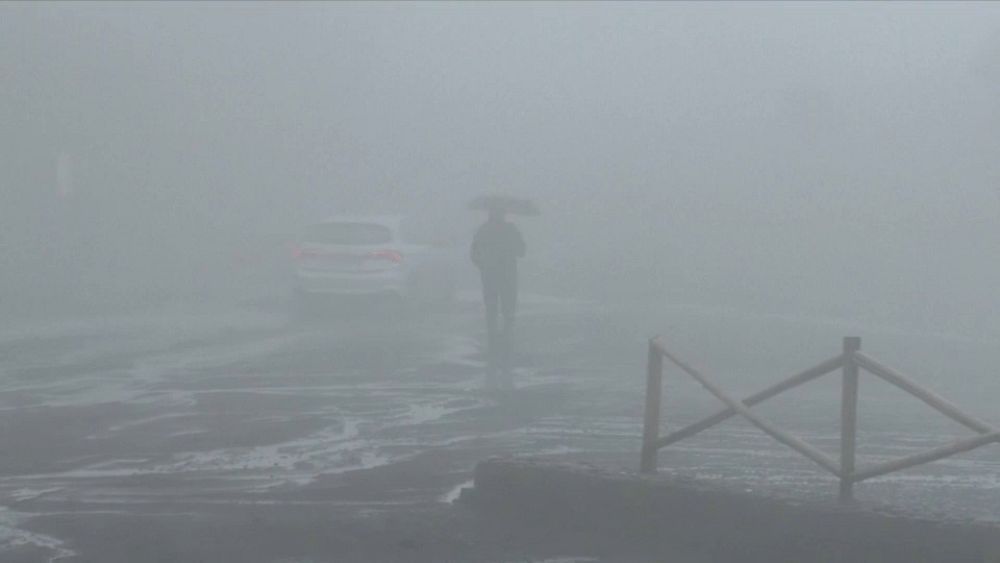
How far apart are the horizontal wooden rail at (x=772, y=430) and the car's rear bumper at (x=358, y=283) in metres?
15.8

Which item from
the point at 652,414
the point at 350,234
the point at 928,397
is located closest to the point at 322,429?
the point at 652,414

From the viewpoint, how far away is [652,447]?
897cm

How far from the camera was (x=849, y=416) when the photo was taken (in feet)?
26.6

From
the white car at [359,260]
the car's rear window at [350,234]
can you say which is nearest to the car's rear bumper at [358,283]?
the white car at [359,260]

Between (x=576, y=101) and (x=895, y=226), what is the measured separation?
109 feet

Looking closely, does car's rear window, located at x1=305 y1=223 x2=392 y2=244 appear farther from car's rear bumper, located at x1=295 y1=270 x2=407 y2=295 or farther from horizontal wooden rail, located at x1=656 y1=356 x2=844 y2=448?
horizontal wooden rail, located at x1=656 y1=356 x2=844 y2=448

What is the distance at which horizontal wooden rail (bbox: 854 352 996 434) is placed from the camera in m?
7.64

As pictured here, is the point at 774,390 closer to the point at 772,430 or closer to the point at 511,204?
the point at 772,430

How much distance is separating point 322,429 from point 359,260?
12.5 meters

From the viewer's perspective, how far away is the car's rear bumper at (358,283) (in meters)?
24.6

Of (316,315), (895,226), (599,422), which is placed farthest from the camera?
(895,226)

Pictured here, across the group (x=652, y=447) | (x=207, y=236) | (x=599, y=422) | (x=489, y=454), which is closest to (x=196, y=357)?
(x=599, y=422)

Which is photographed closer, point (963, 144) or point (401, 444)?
point (401, 444)

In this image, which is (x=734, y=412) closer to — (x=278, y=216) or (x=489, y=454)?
(x=489, y=454)
